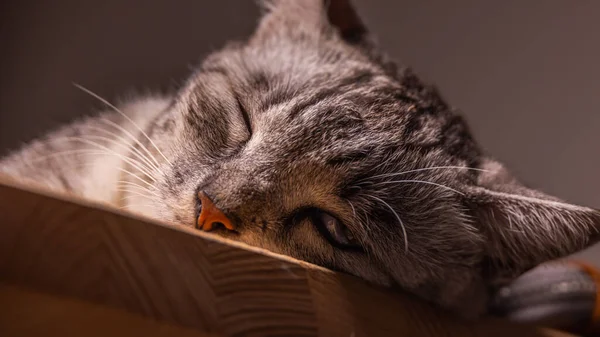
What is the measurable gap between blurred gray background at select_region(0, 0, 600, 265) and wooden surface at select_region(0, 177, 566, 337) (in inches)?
53.6

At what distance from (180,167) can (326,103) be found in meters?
0.33

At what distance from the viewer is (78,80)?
1998mm

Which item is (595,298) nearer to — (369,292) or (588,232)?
(588,232)

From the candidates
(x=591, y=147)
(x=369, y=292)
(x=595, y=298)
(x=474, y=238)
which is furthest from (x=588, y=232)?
(x=591, y=147)

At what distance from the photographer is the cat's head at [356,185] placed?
0.98 meters

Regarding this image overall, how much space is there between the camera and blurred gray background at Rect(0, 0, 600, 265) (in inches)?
75.0

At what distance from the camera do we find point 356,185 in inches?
39.8

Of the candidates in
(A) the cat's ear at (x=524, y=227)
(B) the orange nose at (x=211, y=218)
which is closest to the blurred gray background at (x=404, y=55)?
(A) the cat's ear at (x=524, y=227)

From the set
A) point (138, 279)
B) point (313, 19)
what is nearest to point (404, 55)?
point (313, 19)

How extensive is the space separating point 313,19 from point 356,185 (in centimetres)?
60

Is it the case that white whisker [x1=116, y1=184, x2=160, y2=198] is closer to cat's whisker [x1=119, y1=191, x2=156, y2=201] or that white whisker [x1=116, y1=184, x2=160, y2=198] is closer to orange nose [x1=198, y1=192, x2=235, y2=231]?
cat's whisker [x1=119, y1=191, x2=156, y2=201]

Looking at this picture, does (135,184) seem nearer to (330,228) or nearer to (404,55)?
(330,228)

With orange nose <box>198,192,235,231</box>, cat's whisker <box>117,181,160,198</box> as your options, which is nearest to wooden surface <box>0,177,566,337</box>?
orange nose <box>198,192,235,231</box>

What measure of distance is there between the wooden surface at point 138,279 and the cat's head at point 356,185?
0.27 meters
